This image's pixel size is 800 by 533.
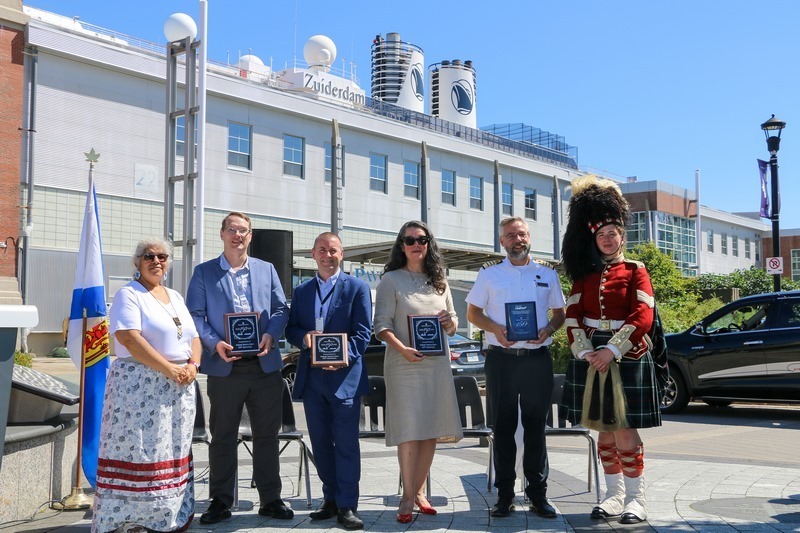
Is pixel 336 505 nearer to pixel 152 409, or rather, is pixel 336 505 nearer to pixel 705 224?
pixel 152 409

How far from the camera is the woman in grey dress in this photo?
19.9 ft

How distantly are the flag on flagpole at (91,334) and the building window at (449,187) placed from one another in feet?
115

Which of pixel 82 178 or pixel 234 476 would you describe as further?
pixel 82 178

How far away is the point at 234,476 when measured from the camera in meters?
6.16

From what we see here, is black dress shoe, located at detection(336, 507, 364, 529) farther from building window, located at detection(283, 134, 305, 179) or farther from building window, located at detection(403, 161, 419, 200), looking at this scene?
building window, located at detection(403, 161, 419, 200)

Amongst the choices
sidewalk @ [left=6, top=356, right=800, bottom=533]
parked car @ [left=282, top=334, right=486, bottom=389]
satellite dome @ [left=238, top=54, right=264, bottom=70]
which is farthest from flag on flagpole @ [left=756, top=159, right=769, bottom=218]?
satellite dome @ [left=238, top=54, right=264, bottom=70]

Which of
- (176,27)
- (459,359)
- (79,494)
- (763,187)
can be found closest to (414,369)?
(79,494)

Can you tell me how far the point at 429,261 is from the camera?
6328 millimetres

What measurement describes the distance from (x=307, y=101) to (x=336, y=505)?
31.0 m

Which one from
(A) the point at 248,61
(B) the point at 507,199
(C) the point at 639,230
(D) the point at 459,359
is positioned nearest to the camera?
(D) the point at 459,359

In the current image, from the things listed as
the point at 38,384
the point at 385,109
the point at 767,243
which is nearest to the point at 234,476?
the point at 38,384

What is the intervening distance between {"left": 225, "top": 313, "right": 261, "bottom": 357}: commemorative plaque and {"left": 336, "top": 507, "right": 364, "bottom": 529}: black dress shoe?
1.29 meters

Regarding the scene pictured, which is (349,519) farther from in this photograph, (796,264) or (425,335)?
(796,264)

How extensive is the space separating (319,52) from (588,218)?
38728 mm
